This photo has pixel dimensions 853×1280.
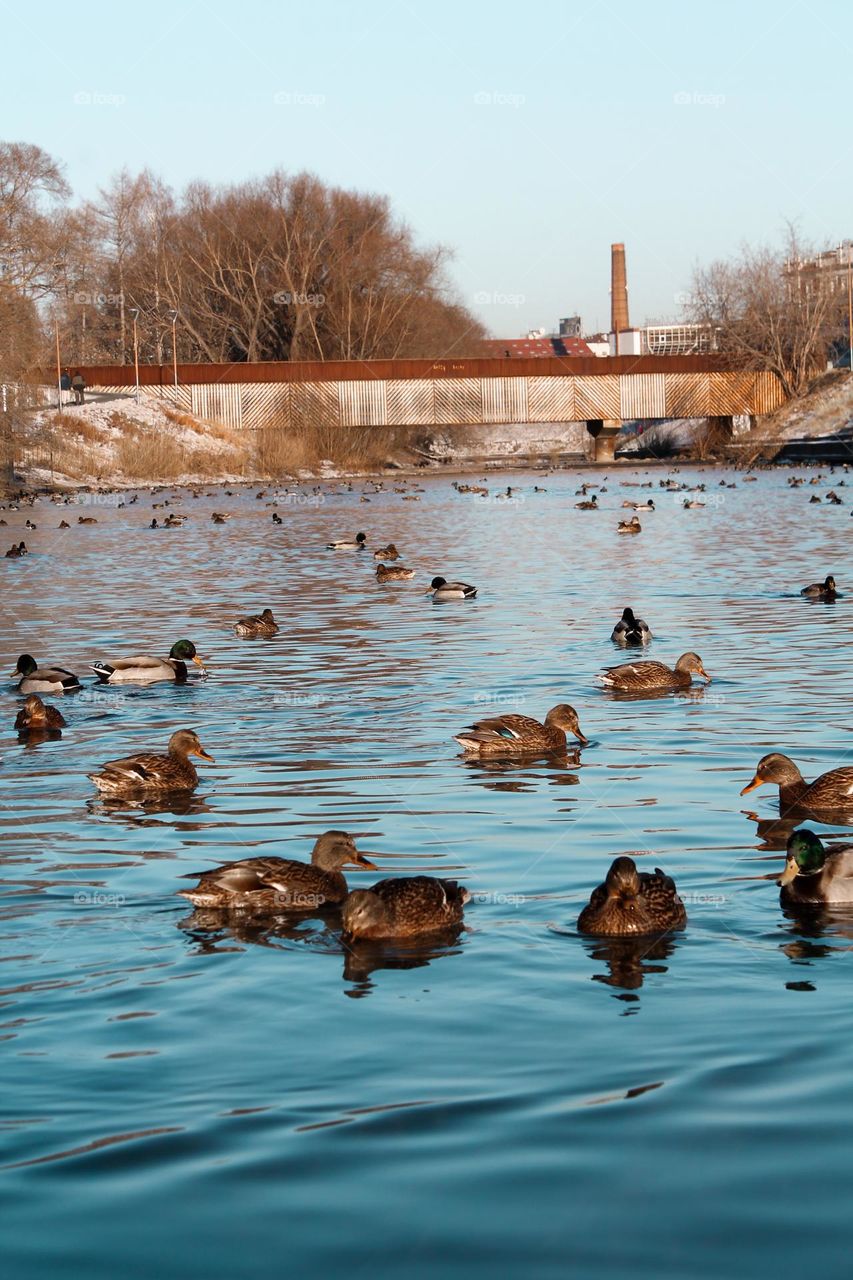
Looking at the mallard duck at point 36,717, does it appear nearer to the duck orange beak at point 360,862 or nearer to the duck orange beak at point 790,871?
the duck orange beak at point 360,862

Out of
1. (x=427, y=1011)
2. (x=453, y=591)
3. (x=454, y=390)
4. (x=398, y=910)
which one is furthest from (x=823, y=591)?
(x=454, y=390)

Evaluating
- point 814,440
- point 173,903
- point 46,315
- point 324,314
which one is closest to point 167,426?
point 46,315

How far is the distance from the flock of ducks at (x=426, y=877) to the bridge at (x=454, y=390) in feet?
237

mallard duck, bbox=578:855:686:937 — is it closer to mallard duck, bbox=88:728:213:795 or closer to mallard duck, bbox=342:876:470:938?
mallard duck, bbox=342:876:470:938

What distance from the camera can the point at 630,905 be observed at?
732cm

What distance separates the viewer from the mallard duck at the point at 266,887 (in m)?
7.86

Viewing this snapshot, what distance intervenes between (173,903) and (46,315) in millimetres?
84883

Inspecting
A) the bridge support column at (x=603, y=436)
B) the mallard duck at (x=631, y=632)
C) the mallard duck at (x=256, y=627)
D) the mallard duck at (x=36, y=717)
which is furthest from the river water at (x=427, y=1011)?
the bridge support column at (x=603, y=436)

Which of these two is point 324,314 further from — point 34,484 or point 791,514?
point 791,514

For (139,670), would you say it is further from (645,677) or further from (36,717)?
(645,677)

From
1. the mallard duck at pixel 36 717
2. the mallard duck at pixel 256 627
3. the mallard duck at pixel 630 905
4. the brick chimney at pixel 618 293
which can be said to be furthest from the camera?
the brick chimney at pixel 618 293

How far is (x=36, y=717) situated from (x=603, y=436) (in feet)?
282

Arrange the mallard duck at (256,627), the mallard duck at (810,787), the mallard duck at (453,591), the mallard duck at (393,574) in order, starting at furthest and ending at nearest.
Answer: the mallard duck at (393,574) < the mallard duck at (453,591) < the mallard duck at (256,627) < the mallard duck at (810,787)

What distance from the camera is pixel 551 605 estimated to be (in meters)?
22.9
